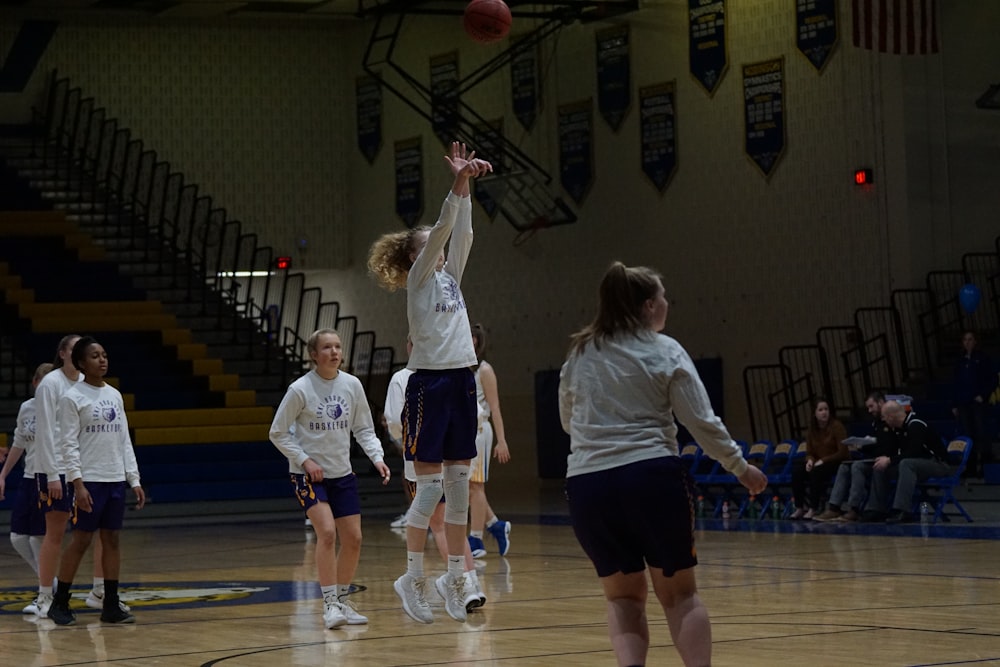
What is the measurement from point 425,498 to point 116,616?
223 centimetres

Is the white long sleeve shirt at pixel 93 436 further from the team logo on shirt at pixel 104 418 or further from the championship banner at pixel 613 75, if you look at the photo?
the championship banner at pixel 613 75

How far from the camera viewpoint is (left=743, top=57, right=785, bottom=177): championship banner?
66.5 feet

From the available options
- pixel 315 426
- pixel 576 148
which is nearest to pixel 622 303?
pixel 315 426

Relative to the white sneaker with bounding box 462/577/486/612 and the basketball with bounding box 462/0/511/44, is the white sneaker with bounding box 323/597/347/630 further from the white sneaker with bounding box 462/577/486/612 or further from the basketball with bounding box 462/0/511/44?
the basketball with bounding box 462/0/511/44

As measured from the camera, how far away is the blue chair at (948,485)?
14.6 meters

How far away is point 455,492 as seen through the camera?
799 cm

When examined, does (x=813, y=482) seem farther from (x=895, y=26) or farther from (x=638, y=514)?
(x=638, y=514)

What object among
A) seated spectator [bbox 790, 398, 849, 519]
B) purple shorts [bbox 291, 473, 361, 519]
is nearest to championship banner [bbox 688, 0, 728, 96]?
seated spectator [bbox 790, 398, 849, 519]

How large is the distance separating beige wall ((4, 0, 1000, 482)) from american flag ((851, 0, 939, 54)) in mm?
459

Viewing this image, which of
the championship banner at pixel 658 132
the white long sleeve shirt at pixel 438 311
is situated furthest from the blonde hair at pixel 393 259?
the championship banner at pixel 658 132

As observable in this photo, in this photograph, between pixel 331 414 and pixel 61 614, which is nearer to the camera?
pixel 331 414

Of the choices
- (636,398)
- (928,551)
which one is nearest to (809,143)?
(928,551)

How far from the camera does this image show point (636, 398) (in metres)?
5.18

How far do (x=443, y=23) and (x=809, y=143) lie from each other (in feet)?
26.0
